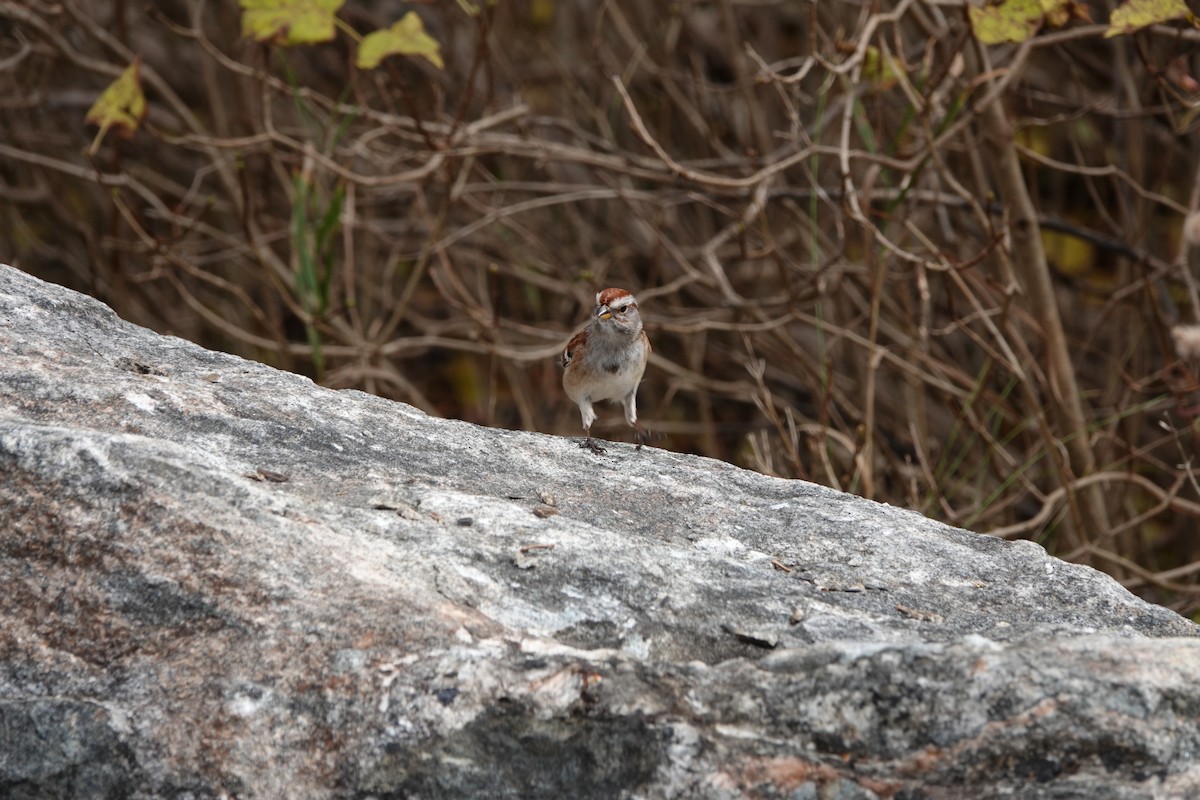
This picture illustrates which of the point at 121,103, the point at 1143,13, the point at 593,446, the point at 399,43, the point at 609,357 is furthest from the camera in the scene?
the point at 121,103

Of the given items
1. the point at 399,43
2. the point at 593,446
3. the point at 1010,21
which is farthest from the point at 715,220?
the point at 593,446

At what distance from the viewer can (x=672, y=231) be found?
22.9ft

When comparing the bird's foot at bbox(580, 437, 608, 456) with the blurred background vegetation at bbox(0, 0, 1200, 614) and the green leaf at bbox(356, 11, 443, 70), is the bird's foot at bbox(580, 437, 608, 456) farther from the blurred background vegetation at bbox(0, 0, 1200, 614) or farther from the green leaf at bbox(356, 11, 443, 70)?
the green leaf at bbox(356, 11, 443, 70)

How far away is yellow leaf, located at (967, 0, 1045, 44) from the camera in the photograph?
3779 mm

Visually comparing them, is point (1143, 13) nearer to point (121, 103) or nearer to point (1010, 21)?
point (1010, 21)

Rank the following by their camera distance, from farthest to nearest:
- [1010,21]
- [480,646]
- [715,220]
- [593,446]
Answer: [715,220]
[1010,21]
[593,446]
[480,646]

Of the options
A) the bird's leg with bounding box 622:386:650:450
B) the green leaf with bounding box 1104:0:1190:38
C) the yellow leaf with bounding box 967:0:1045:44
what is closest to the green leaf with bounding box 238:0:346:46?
the bird's leg with bounding box 622:386:650:450

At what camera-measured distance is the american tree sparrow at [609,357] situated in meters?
4.43

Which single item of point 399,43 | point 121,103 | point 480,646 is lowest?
point 480,646

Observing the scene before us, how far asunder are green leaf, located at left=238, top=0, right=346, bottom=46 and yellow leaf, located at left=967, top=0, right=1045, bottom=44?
1942mm

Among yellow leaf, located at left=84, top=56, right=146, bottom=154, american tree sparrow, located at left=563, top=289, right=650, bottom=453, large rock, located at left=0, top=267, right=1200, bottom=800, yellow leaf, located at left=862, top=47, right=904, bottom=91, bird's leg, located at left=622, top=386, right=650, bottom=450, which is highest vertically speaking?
yellow leaf, located at left=862, top=47, right=904, bottom=91

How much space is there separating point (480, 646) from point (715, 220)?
5.44 m

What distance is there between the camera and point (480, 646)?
1935 millimetres

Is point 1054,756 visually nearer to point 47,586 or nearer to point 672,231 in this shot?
point 47,586
